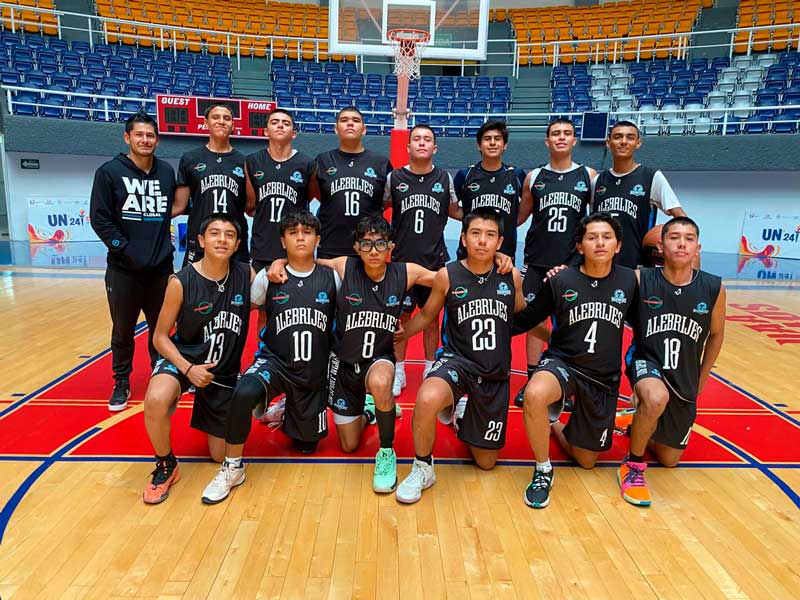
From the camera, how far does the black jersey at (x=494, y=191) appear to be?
3.97m

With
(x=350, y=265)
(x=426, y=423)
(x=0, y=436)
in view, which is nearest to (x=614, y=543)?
(x=426, y=423)

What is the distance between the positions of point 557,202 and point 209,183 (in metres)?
2.41

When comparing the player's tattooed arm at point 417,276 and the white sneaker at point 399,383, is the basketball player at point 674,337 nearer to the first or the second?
the player's tattooed arm at point 417,276

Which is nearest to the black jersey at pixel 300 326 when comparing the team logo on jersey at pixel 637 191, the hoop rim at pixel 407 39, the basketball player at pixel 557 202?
the basketball player at pixel 557 202

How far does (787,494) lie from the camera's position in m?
2.92

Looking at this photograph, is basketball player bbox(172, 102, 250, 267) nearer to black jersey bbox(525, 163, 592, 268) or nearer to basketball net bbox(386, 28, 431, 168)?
black jersey bbox(525, 163, 592, 268)

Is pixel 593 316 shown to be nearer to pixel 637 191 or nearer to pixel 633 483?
pixel 633 483

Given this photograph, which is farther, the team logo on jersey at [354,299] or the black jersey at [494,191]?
the black jersey at [494,191]

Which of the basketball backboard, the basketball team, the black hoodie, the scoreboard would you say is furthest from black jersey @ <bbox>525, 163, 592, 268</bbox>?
the scoreboard

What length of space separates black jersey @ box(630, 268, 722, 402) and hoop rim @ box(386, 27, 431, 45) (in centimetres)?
583

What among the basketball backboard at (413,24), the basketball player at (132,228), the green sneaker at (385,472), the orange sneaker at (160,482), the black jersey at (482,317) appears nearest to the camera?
the orange sneaker at (160,482)

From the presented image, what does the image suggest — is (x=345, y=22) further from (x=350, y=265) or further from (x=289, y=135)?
(x=350, y=265)

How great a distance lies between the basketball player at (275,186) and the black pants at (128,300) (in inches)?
26.9

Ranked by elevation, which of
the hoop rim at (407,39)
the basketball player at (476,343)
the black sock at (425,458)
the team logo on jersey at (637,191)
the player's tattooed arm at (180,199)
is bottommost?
the black sock at (425,458)
